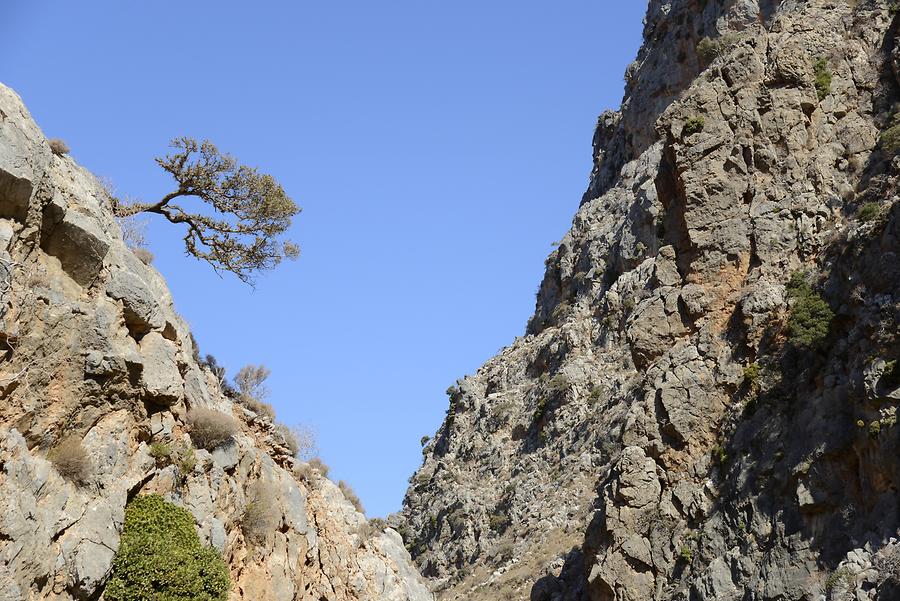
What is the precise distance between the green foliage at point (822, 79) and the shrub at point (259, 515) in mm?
24956

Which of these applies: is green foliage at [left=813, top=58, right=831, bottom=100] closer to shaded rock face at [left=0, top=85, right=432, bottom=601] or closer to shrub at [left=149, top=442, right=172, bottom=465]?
shaded rock face at [left=0, top=85, right=432, bottom=601]

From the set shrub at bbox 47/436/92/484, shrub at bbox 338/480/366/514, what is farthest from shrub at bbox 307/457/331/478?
shrub at bbox 47/436/92/484

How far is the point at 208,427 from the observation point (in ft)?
92.4

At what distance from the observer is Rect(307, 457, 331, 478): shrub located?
38594mm

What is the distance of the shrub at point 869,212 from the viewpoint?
32.2 m

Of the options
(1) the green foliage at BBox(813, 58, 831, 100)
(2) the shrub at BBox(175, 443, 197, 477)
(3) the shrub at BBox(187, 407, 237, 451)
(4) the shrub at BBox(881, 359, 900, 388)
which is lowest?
(2) the shrub at BBox(175, 443, 197, 477)

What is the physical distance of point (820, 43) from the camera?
128ft

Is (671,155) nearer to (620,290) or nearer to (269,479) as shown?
(269,479)

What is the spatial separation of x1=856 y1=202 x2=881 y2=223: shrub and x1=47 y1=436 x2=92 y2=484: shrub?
80.3ft

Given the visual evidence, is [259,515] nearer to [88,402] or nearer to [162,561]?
[162,561]

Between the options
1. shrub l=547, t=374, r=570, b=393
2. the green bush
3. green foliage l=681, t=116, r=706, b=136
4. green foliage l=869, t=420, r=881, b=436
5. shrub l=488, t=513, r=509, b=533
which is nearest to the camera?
green foliage l=869, t=420, r=881, b=436

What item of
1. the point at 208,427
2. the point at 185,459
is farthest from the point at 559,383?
the point at 185,459

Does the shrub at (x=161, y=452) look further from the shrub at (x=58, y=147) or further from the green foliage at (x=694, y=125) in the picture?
the green foliage at (x=694, y=125)

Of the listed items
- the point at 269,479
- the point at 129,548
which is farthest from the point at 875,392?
the point at 129,548
